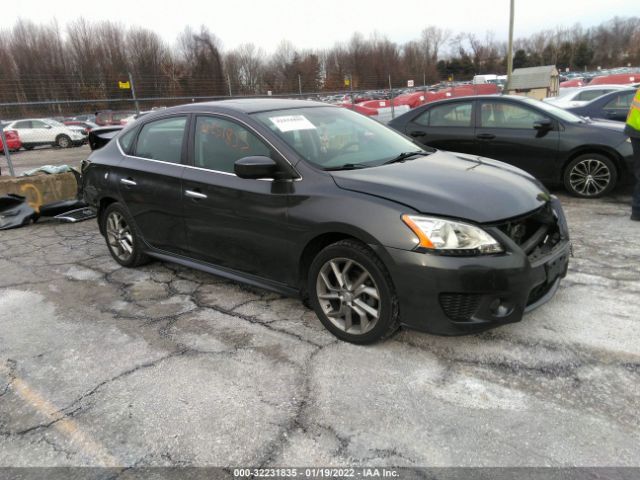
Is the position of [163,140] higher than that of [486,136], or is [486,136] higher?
[163,140]

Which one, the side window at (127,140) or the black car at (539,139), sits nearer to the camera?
the side window at (127,140)

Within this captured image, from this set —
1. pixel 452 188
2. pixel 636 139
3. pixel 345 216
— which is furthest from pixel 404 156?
pixel 636 139

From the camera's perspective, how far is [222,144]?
3852 millimetres

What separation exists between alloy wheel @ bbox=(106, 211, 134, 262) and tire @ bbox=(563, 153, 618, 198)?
571 cm

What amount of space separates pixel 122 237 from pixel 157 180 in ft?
3.44

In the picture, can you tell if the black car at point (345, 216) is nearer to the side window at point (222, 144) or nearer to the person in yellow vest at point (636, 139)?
the side window at point (222, 144)

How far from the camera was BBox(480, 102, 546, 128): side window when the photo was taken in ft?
23.1

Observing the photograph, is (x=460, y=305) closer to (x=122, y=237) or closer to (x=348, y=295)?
(x=348, y=295)

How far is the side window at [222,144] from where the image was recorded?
11.9 ft

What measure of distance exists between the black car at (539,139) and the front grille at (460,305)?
16.1ft

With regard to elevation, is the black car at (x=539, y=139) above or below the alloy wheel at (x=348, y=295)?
above

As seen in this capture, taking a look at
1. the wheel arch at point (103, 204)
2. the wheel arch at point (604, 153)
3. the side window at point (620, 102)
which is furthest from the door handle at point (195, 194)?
the side window at point (620, 102)

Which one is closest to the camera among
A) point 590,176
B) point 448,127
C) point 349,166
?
point 349,166

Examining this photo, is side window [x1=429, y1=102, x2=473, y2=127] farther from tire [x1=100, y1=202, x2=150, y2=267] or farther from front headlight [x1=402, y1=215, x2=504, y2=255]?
front headlight [x1=402, y1=215, x2=504, y2=255]
